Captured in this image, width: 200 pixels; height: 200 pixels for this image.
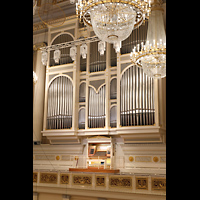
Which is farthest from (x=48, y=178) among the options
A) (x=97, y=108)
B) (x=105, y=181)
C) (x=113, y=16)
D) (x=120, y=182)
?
(x=113, y=16)

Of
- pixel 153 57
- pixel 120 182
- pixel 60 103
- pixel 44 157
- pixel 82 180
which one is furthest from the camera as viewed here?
pixel 44 157

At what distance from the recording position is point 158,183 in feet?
22.6

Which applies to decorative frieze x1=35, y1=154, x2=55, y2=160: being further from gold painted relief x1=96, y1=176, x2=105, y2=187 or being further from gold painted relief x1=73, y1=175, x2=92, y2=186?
gold painted relief x1=96, y1=176, x2=105, y2=187

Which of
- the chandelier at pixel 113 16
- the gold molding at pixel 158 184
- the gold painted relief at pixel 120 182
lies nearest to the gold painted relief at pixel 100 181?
the gold painted relief at pixel 120 182

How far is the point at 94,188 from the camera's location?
25.2ft

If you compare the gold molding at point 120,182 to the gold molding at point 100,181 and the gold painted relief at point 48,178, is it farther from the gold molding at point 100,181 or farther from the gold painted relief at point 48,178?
the gold painted relief at point 48,178

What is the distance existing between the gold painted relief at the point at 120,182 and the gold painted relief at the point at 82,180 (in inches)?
26.0

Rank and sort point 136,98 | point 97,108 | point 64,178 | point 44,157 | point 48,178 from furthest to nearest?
point 44,157
point 97,108
point 136,98
point 48,178
point 64,178

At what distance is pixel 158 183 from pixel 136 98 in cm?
288

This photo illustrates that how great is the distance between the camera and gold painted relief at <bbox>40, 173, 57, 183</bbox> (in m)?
8.33

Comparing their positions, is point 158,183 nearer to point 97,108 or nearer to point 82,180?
point 82,180

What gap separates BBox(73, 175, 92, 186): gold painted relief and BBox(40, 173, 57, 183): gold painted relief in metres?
0.68
